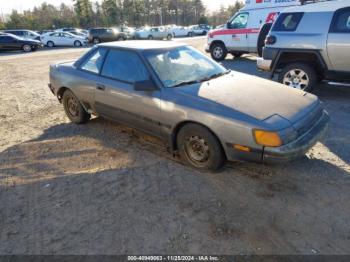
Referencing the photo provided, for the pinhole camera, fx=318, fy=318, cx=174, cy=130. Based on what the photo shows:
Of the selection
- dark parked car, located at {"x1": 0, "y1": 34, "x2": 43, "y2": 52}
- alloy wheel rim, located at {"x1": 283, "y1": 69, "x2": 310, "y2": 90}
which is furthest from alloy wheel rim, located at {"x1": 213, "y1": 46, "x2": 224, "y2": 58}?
dark parked car, located at {"x1": 0, "y1": 34, "x2": 43, "y2": 52}

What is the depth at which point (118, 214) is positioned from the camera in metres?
3.17

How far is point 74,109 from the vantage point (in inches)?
222

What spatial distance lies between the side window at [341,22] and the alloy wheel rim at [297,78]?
3.34ft

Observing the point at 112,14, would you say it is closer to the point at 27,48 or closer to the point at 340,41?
the point at 27,48

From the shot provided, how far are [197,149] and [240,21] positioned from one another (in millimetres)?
10467

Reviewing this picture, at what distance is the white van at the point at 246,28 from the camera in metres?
12.3

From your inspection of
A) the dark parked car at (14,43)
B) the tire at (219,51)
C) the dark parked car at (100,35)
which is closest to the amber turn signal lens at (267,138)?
the tire at (219,51)

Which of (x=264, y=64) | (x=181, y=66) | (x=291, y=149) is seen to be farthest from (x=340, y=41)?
(x=291, y=149)

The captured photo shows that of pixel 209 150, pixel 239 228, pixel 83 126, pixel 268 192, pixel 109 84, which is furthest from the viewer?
pixel 83 126

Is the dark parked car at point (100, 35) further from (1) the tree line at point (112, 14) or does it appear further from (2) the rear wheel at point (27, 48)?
(1) the tree line at point (112, 14)

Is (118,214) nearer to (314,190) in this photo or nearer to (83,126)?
(314,190)

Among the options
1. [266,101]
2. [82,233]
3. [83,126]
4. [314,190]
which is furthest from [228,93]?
[83,126]

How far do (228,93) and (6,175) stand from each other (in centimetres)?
299

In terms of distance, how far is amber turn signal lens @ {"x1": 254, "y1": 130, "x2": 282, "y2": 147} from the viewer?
3.22m
